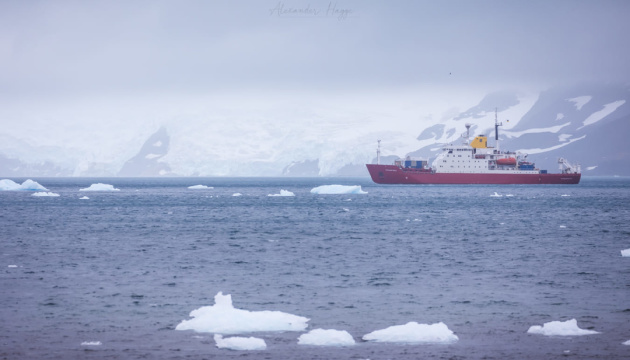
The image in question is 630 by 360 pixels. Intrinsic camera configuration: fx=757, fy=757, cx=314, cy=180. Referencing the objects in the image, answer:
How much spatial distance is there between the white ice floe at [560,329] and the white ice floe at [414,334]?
2.35 meters

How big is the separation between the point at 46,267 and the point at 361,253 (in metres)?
14.6

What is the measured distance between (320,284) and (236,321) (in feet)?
26.3

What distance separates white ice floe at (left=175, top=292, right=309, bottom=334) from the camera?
19.3m

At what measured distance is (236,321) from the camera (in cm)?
1948

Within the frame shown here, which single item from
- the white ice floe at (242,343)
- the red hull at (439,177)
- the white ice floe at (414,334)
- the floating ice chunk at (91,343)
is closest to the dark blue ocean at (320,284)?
the floating ice chunk at (91,343)

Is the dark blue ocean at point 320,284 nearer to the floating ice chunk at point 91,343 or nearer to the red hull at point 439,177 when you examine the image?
the floating ice chunk at point 91,343

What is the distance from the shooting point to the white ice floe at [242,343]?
57.6 feet

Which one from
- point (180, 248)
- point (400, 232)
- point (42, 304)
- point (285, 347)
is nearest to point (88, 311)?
point (42, 304)

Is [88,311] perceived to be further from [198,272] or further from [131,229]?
[131,229]

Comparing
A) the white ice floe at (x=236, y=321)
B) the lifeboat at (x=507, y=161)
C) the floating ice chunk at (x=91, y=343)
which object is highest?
the lifeboat at (x=507, y=161)

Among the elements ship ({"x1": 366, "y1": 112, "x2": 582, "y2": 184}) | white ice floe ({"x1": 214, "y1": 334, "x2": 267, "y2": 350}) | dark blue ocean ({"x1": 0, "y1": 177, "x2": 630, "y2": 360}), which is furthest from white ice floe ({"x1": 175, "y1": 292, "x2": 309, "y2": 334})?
ship ({"x1": 366, "y1": 112, "x2": 582, "y2": 184})

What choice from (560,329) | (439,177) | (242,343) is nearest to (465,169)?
(439,177)

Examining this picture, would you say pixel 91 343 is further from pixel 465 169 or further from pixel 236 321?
pixel 465 169

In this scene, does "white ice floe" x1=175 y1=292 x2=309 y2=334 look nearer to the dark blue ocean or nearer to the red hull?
the dark blue ocean
